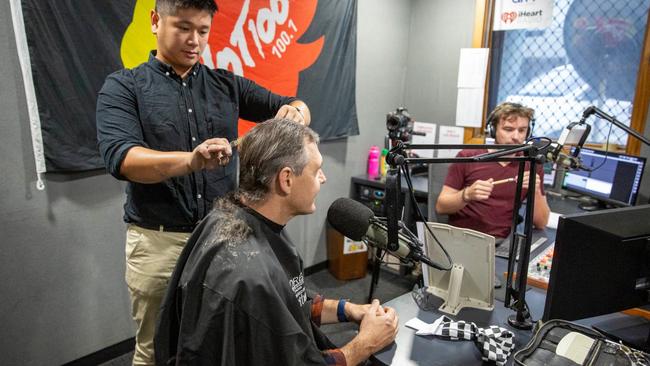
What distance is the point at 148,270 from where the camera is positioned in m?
1.45

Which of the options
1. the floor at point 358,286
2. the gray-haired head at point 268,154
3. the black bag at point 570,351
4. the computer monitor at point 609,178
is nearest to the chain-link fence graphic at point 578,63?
the computer monitor at point 609,178

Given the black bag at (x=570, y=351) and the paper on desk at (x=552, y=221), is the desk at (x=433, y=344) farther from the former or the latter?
the paper on desk at (x=552, y=221)

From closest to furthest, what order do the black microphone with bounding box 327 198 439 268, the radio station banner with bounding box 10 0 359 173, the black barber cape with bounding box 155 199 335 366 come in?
the black barber cape with bounding box 155 199 335 366 → the black microphone with bounding box 327 198 439 268 → the radio station banner with bounding box 10 0 359 173

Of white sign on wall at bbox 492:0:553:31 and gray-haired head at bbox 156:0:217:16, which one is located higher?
white sign on wall at bbox 492:0:553:31

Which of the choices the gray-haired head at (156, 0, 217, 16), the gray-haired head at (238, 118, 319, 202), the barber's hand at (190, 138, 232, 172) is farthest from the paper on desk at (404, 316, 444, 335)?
the gray-haired head at (156, 0, 217, 16)

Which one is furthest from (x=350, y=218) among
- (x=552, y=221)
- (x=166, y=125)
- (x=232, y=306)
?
(x=552, y=221)

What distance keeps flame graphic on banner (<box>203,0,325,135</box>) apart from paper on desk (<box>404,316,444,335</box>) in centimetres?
174

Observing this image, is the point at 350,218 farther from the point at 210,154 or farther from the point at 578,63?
the point at 578,63

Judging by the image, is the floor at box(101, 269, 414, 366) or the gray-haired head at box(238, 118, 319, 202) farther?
the floor at box(101, 269, 414, 366)

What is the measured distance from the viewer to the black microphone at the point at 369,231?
105 cm

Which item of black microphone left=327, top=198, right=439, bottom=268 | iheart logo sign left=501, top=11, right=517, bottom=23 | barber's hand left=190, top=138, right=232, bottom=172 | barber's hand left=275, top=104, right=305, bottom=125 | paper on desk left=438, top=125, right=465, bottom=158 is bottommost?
black microphone left=327, top=198, right=439, bottom=268

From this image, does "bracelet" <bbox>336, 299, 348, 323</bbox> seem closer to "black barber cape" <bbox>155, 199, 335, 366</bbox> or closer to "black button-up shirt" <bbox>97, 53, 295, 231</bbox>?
"black barber cape" <bbox>155, 199, 335, 366</bbox>

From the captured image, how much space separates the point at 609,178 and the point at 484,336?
2030mm

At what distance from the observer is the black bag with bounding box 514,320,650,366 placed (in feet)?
3.14
